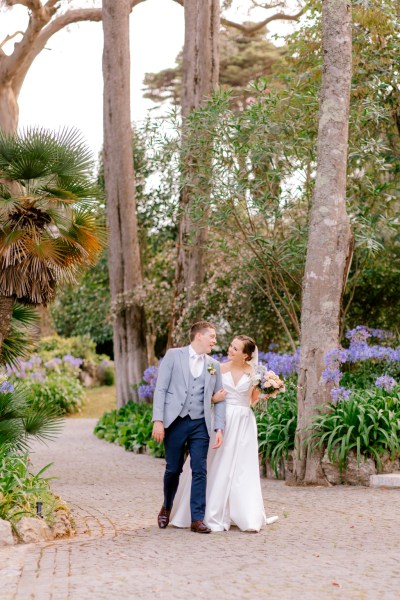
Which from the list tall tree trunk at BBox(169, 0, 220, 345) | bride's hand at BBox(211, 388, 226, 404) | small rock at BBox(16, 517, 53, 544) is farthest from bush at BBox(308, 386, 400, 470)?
tall tree trunk at BBox(169, 0, 220, 345)

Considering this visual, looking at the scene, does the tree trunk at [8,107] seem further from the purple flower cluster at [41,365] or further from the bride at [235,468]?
the bride at [235,468]

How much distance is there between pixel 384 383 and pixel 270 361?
2.46m

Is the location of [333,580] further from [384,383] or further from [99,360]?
[99,360]

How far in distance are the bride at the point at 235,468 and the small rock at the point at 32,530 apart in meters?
1.05

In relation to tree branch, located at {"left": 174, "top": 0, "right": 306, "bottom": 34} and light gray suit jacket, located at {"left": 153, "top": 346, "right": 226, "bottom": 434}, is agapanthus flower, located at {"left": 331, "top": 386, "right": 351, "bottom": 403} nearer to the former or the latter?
light gray suit jacket, located at {"left": 153, "top": 346, "right": 226, "bottom": 434}

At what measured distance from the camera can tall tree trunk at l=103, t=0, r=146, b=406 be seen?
17.3 metres

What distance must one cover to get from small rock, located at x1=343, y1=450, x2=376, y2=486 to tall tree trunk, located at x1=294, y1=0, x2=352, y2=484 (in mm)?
341

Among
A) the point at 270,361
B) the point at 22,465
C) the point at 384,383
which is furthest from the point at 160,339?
the point at 22,465

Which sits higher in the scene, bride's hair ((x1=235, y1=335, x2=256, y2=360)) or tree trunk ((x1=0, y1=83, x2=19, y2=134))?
tree trunk ((x1=0, y1=83, x2=19, y2=134))

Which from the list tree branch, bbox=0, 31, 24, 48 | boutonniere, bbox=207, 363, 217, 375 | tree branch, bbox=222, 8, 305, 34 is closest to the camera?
boutonniere, bbox=207, 363, 217, 375

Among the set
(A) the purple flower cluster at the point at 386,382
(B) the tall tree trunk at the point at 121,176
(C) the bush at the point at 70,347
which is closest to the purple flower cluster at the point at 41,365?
(C) the bush at the point at 70,347

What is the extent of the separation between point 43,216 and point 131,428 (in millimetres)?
6448

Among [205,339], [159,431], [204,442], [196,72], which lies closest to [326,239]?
[205,339]

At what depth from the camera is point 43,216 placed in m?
9.88
